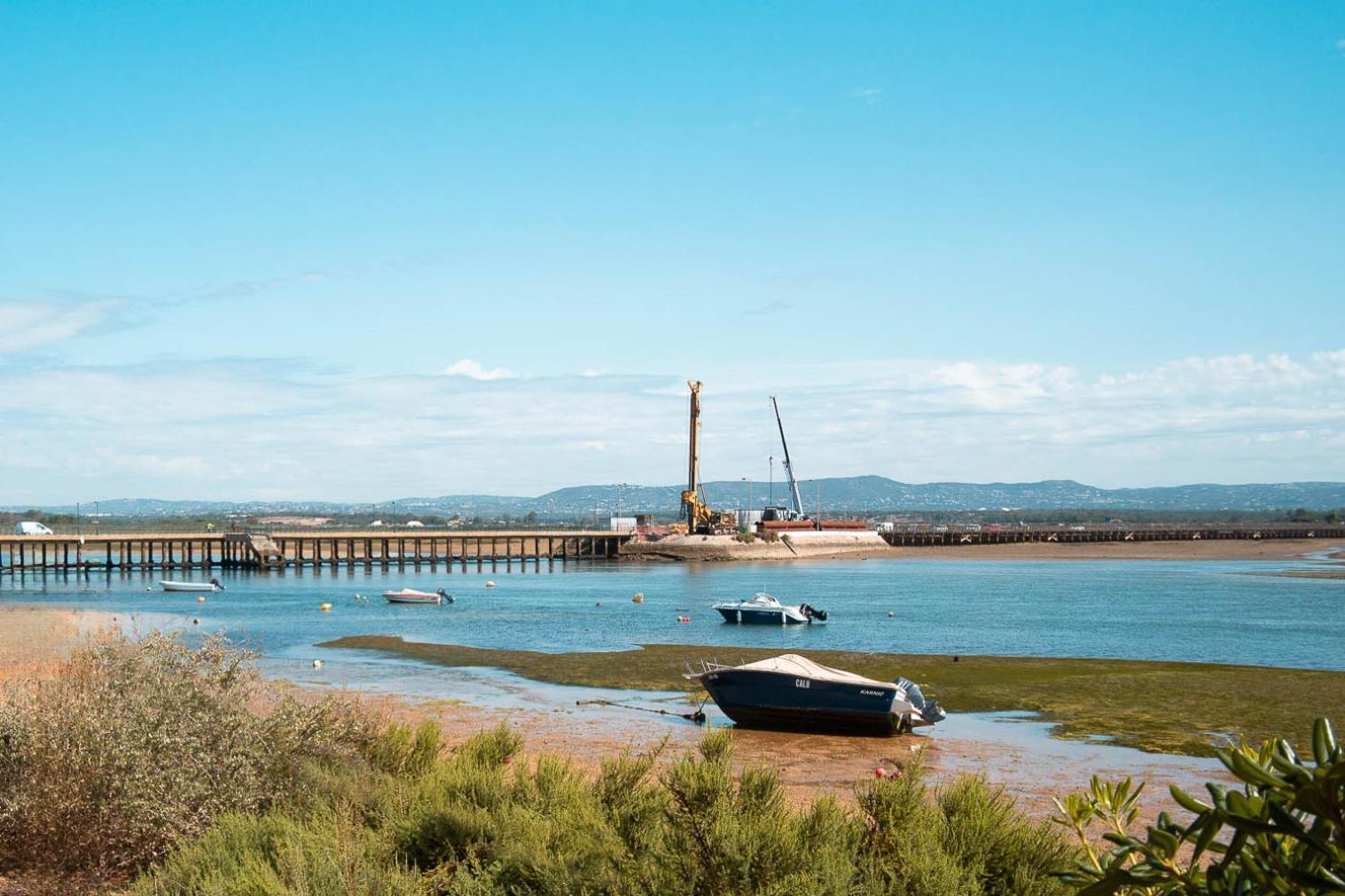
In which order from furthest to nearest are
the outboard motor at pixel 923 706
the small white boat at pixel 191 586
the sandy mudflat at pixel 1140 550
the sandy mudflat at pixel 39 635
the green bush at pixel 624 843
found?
the sandy mudflat at pixel 1140 550, the small white boat at pixel 191 586, the sandy mudflat at pixel 39 635, the outboard motor at pixel 923 706, the green bush at pixel 624 843

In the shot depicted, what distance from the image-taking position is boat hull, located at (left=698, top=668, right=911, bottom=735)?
22250 mm

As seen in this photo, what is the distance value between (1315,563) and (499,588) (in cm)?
6577

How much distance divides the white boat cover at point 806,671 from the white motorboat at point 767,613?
24.9 m

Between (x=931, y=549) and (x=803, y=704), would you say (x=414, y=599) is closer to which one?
(x=803, y=704)

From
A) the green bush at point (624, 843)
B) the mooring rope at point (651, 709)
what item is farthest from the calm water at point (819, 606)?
the green bush at point (624, 843)

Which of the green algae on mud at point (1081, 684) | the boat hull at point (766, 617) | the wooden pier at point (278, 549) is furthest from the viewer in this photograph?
the wooden pier at point (278, 549)

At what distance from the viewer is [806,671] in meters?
23.2

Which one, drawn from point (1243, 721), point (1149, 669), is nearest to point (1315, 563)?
point (1149, 669)

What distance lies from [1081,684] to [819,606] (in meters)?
29.6

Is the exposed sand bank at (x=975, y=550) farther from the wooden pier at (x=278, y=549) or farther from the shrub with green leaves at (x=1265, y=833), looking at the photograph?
the shrub with green leaves at (x=1265, y=833)

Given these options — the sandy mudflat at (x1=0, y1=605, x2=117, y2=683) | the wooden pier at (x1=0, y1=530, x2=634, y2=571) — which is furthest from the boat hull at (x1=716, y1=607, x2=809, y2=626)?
the wooden pier at (x1=0, y1=530, x2=634, y2=571)

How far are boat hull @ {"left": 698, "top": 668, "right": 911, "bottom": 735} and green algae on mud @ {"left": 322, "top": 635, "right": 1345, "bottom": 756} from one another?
150 inches

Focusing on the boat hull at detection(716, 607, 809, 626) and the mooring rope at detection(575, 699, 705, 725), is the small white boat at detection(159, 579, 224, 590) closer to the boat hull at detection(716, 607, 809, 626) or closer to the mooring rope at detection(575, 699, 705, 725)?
the boat hull at detection(716, 607, 809, 626)

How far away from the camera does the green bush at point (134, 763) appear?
965 cm
